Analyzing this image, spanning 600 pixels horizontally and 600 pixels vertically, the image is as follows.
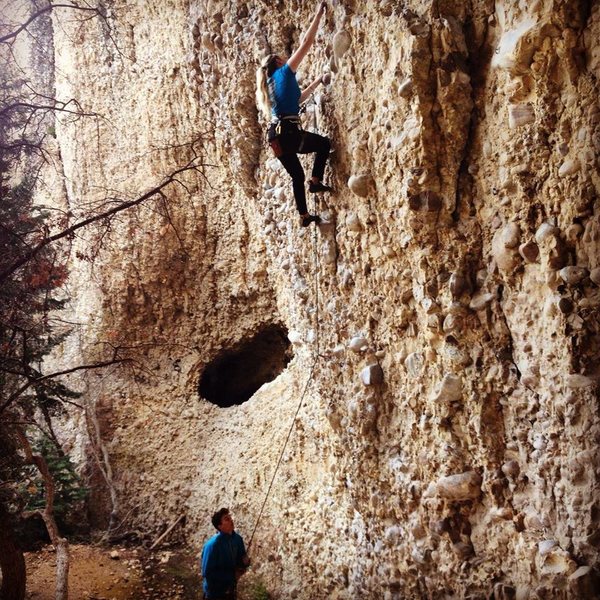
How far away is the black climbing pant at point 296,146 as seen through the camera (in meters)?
4.19

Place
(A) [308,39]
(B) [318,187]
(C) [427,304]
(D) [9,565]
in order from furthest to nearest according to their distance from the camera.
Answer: (D) [9,565] < (B) [318,187] < (A) [308,39] < (C) [427,304]

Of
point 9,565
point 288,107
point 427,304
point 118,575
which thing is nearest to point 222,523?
point 427,304

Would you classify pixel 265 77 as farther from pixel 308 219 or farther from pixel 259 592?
pixel 259 592

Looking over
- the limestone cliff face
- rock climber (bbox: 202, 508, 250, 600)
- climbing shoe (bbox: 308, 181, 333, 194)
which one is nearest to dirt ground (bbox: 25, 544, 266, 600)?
the limestone cliff face

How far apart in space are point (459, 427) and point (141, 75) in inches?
297

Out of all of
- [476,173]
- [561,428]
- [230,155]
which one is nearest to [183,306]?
[230,155]

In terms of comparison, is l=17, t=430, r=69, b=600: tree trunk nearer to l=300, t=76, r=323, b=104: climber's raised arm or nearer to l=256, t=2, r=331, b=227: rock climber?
l=256, t=2, r=331, b=227: rock climber

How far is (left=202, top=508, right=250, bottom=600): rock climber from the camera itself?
13.8 ft

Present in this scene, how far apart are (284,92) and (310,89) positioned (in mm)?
486

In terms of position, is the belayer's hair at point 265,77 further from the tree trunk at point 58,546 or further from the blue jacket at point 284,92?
the tree trunk at point 58,546

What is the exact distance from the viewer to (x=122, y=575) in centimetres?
675

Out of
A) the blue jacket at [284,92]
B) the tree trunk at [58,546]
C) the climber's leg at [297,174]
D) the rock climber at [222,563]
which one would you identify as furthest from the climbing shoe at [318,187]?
the tree trunk at [58,546]

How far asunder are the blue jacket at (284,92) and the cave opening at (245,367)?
177 inches

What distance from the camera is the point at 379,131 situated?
12.7ft
